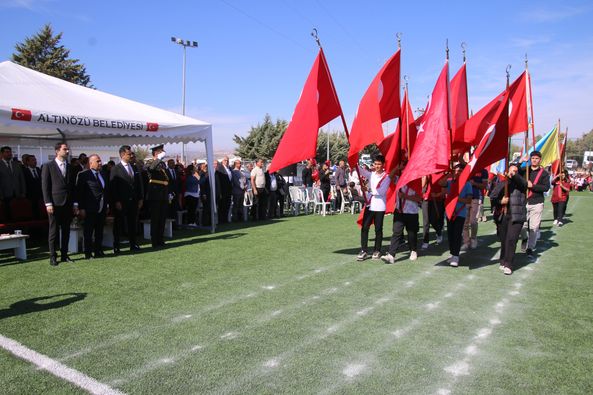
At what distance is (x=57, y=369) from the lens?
12.2ft

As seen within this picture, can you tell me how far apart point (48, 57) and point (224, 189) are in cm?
4412

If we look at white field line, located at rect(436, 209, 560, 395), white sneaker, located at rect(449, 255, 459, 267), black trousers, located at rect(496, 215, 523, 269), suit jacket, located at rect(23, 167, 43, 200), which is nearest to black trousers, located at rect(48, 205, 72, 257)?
suit jacket, located at rect(23, 167, 43, 200)

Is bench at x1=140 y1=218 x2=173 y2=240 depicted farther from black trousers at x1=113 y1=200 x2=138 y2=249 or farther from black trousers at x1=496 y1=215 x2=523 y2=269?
black trousers at x1=496 y1=215 x2=523 y2=269

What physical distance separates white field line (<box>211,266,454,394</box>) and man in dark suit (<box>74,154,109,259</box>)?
532 centimetres

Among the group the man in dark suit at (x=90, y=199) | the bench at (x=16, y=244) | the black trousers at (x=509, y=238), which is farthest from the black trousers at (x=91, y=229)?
the black trousers at (x=509, y=238)

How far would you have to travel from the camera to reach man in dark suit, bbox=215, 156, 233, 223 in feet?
45.2

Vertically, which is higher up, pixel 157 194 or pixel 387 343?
pixel 157 194

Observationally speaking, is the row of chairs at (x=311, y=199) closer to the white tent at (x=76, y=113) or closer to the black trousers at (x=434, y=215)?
the white tent at (x=76, y=113)

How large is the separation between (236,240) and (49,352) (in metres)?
6.55

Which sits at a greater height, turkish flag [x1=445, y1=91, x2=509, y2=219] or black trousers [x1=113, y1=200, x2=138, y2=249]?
turkish flag [x1=445, y1=91, x2=509, y2=219]

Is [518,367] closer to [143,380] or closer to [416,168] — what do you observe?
[143,380]

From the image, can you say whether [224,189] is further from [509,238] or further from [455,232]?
[509,238]

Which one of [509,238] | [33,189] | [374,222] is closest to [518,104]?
[509,238]

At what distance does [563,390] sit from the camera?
3523 millimetres
